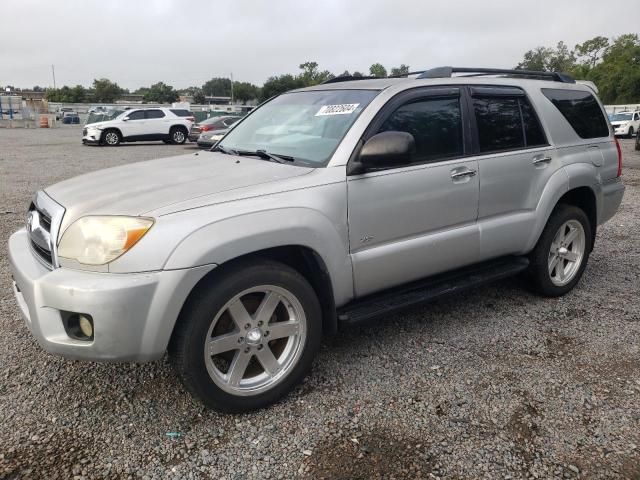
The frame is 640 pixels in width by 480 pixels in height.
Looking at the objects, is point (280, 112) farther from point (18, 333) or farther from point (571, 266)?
point (571, 266)

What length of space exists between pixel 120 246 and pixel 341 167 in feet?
4.06

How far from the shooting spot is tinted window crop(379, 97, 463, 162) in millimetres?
3242

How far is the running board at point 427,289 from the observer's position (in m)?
2.98

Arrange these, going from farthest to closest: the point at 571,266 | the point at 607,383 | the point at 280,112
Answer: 1. the point at 571,266
2. the point at 280,112
3. the point at 607,383

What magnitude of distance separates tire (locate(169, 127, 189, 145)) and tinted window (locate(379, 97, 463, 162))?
807 inches

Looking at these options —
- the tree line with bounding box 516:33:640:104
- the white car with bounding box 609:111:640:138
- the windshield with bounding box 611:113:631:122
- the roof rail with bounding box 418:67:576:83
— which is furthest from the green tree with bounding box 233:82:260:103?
the roof rail with bounding box 418:67:576:83

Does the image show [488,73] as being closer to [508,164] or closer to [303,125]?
[508,164]

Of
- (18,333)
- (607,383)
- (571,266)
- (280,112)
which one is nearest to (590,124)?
(571,266)

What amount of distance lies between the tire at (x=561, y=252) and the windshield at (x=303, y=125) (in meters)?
1.90

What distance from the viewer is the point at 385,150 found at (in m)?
2.81

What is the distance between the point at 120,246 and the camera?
2.31m

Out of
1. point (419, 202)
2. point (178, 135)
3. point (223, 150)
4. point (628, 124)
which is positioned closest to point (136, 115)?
point (178, 135)

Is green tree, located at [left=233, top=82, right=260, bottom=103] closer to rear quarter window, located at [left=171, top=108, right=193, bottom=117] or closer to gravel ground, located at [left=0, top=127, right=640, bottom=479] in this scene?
rear quarter window, located at [left=171, top=108, right=193, bottom=117]

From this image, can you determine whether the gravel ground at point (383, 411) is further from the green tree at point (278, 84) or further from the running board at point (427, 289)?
the green tree at point (278, 84)
